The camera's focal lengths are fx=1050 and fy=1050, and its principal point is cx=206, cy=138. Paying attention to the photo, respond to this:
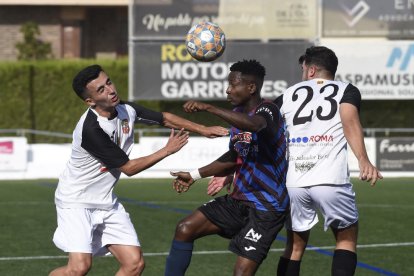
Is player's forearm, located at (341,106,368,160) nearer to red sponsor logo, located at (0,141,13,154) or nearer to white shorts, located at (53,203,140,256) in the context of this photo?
white shorts, located at (53,203,140,256)

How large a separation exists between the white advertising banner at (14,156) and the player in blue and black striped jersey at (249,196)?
59.7 feet

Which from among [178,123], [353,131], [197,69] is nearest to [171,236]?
[178,123]

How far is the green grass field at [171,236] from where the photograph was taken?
449 inches

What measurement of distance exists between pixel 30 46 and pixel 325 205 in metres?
31.9

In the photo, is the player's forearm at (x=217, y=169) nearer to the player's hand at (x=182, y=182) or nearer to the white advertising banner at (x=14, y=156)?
the player's hand at (x=182, y=182)

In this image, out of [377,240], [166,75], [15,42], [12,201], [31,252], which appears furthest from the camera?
[15,42]

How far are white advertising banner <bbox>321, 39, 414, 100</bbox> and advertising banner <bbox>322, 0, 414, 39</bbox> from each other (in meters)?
0.24

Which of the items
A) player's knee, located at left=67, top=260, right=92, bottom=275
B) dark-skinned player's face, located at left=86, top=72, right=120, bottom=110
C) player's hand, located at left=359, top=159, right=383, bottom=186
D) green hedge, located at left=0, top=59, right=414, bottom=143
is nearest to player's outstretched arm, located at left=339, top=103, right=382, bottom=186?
player's hand, located at left=359, top=159, right=383, bottom=186

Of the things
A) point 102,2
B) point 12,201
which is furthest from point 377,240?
point 102,2

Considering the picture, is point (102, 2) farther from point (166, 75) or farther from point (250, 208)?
point (250, 208)

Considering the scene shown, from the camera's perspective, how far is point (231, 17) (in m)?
28.7

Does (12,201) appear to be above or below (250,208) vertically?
below

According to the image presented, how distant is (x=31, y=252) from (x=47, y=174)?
14306 mm

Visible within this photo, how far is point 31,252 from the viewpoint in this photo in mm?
12539
